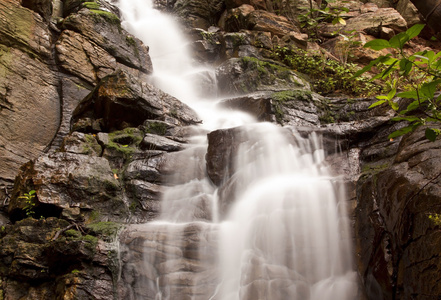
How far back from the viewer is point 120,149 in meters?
7.10

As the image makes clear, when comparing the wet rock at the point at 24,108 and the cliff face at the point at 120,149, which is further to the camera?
the wet rock at the point at 24,108

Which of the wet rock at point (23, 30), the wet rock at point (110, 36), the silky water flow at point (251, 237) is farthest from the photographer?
the wet rock at point (110, 36)

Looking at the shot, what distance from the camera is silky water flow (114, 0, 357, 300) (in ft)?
13.9

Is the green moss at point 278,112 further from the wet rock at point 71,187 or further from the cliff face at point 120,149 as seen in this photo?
the wet rock at point 71,187

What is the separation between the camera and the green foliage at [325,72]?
11.2m

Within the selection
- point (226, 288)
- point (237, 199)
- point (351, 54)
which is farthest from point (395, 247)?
point (351, 54)

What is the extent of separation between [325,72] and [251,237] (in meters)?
9.12

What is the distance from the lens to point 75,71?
32.0 ft

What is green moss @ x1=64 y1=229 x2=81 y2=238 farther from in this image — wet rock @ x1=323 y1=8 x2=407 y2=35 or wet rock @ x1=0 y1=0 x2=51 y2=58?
wet rock @ x1=323 y1=8 x2=407 y2=35

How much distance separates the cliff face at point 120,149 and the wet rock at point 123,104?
0.03m

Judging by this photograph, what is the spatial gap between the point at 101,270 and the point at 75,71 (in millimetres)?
7090

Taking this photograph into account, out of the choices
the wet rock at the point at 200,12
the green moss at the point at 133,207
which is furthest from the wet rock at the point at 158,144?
the wet rock at the point at 200,12

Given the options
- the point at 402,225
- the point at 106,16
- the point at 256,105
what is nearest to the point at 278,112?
the point at 256,105

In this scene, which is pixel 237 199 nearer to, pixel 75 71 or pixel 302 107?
pixel 302 107
